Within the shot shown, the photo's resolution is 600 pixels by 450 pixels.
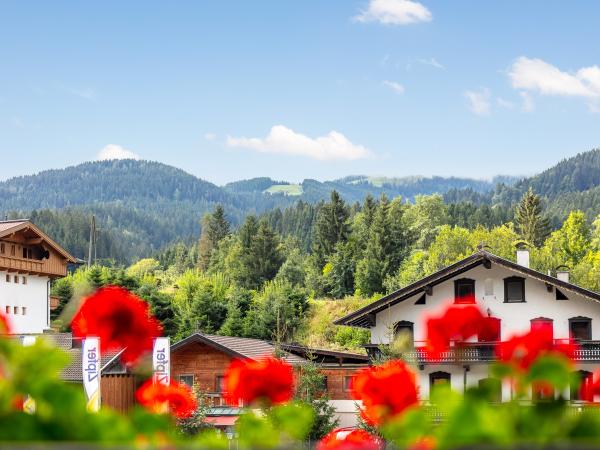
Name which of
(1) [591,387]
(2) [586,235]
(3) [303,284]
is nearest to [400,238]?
(3) [303,284]

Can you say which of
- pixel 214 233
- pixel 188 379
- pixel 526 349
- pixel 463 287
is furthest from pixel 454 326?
pixel 214 233

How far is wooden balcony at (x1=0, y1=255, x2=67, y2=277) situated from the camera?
58.5m

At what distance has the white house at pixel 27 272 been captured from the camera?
195 feet

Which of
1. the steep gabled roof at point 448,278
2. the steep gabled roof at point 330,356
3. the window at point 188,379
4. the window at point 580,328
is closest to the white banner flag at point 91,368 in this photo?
the window at point 188,379

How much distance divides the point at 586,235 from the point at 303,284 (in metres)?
27.5

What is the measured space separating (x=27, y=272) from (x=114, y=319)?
191 feet

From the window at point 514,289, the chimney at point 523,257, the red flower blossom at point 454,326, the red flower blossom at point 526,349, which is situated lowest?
the red flower blossom at point 526,349

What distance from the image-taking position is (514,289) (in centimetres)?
4247

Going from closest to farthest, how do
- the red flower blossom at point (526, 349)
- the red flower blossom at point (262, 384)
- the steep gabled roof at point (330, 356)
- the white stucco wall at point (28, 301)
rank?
the red flower blossom at point (526, 349)
the red flower blossom at point (262, 384)
the steep gabled roof at point (330, 356)
the white stucco wall at point (28, 301)

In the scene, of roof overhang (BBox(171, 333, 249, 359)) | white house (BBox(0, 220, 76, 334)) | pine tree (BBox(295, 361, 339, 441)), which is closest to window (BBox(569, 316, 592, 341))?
pine tree (BBox(295, 361, 339, 441))

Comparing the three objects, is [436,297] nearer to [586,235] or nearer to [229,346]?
[229,346]

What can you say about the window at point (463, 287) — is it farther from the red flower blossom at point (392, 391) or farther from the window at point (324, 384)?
the red flower blossom at point (392, 391)

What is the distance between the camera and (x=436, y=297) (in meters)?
43.6

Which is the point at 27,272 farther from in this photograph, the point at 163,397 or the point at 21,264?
the point at 163,397
